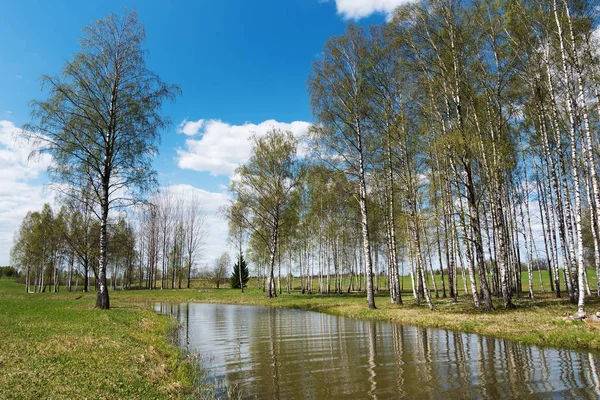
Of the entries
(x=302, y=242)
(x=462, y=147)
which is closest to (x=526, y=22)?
(x=462, y=147)

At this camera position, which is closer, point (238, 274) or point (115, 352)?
point (115, 352)

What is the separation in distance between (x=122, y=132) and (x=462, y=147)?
19.1 meters

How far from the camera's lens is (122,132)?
21641mm

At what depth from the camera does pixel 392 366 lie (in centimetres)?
864

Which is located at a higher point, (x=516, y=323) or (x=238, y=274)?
(x=238, y=274)

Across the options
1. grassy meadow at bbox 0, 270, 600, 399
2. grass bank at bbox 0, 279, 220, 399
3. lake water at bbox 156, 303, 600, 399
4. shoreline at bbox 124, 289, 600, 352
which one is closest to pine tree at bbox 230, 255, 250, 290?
shoreline at bbox 124, 289, 600, 352

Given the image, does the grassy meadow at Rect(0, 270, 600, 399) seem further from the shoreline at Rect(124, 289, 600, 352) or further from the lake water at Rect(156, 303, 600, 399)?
the lake water at Rect(156, 303, 600, 399)

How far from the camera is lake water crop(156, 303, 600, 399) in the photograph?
6562 millimetres

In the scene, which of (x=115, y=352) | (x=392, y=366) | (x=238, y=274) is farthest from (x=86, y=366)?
(x=238, y=274)

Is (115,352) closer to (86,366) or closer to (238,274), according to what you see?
(86,366)

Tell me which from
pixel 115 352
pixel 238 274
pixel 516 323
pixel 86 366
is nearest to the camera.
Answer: pixel 86 366

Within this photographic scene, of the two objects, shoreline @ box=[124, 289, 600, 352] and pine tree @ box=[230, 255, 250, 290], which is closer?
shoreline @ box=[124, 289, 600, 352]

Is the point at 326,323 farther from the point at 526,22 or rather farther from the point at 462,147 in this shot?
the point at 526,22

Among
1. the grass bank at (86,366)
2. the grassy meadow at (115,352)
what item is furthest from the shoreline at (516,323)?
the grass bank at (86,366)
